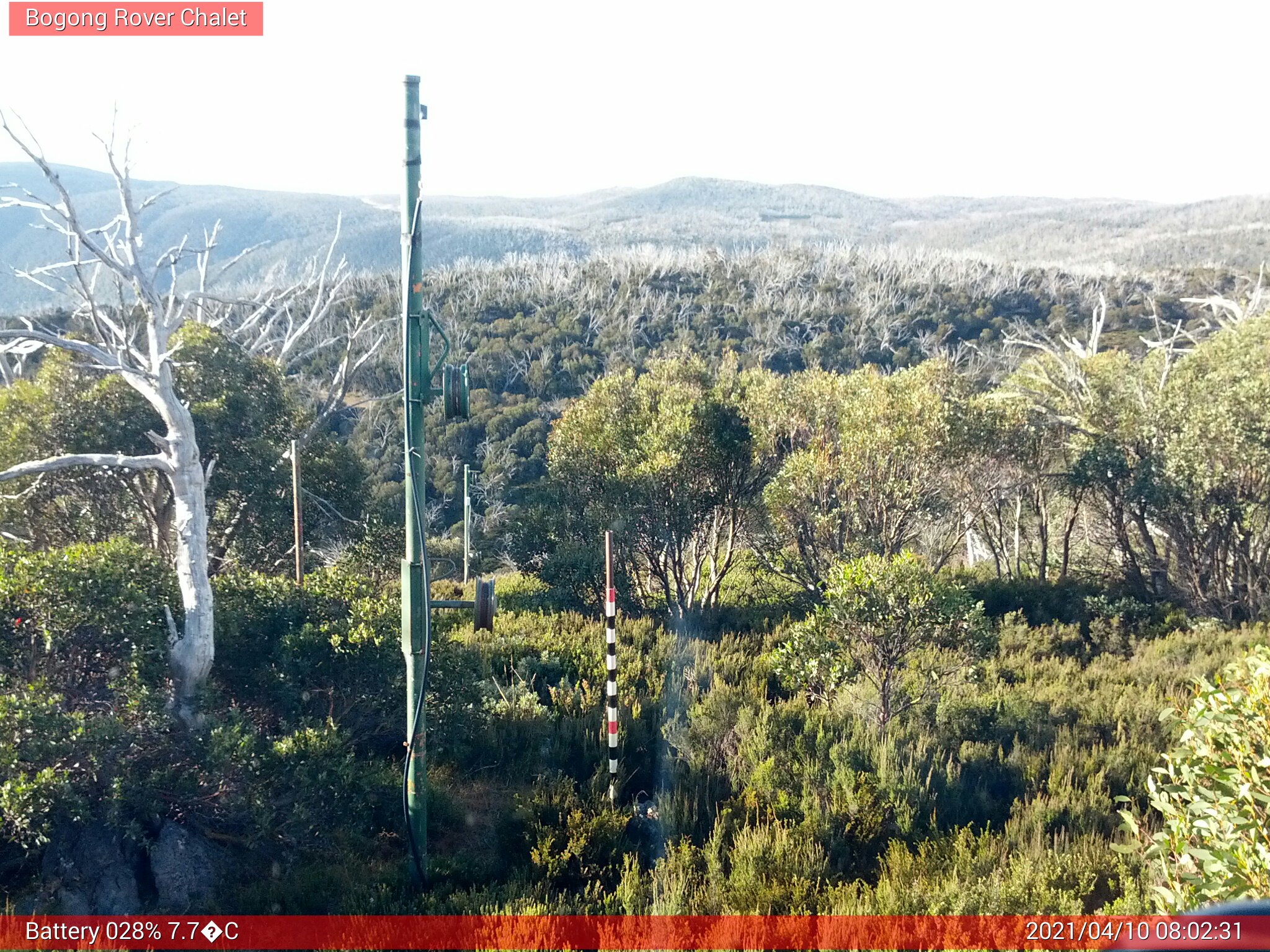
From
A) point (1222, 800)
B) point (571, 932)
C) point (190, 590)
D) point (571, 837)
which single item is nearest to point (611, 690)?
point (571, 837)

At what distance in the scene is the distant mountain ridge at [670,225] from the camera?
8300 centimetres

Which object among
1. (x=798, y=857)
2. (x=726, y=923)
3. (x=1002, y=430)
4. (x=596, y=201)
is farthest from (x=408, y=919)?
(x=596, y=201)

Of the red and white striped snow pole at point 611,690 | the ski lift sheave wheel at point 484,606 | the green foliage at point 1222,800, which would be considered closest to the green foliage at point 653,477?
the red and white striped snow pole at point 611,690

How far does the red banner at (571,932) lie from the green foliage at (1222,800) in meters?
0.69

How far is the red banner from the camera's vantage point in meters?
4.70

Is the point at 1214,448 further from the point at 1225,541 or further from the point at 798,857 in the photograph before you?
the point at 798,857

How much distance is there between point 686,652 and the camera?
11.0 m

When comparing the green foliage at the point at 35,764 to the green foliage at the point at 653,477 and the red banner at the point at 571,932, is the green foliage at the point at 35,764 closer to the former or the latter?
the red banner at the point at 571,932

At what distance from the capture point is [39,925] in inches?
188

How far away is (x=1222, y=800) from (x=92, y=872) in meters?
6.59

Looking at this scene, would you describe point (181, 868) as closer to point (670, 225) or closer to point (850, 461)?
point (850, 461)

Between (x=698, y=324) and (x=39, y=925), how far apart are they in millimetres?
43224

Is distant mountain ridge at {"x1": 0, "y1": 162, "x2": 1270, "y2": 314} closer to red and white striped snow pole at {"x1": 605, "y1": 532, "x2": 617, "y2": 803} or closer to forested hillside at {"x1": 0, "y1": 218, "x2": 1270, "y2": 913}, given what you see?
forested hillside at {"x1": 0, "y1": 218, "x2": 1270, "y2": 913}

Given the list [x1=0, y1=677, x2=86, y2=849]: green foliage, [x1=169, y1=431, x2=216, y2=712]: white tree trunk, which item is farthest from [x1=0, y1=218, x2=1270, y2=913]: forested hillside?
[x1=169, y1=431, x2=216, y2=712]: white tree trunk
